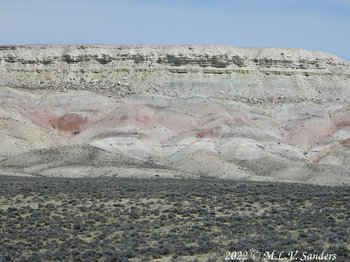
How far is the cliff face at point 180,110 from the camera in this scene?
6986cm

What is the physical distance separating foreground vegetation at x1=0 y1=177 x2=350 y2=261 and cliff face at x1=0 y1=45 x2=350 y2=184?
833 inches

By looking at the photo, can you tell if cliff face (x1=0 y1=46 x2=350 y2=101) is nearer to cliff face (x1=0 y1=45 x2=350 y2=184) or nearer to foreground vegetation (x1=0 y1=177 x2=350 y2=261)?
cliff face (x1=0 y1=45 x2=350 y2=184)

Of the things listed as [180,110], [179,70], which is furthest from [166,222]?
[179,70]

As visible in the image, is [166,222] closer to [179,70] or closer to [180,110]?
[180,110]

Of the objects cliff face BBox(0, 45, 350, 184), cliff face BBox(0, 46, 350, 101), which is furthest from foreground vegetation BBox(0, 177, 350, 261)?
cliff face BBox(0, 46, 350, 101)

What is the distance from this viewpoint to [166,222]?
31.9 m

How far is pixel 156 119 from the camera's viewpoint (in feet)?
297

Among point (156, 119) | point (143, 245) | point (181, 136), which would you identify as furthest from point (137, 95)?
point (143, 245)

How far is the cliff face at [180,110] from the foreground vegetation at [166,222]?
2115 centimetres

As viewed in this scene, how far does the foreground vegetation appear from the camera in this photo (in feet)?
89.5

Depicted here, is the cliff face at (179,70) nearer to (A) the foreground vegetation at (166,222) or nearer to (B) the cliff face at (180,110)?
(B) the cliff face at (180,110)

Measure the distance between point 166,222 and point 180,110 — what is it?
61.7 metres

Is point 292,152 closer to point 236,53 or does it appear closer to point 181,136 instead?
point 181,136

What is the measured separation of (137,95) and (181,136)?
14.6m
